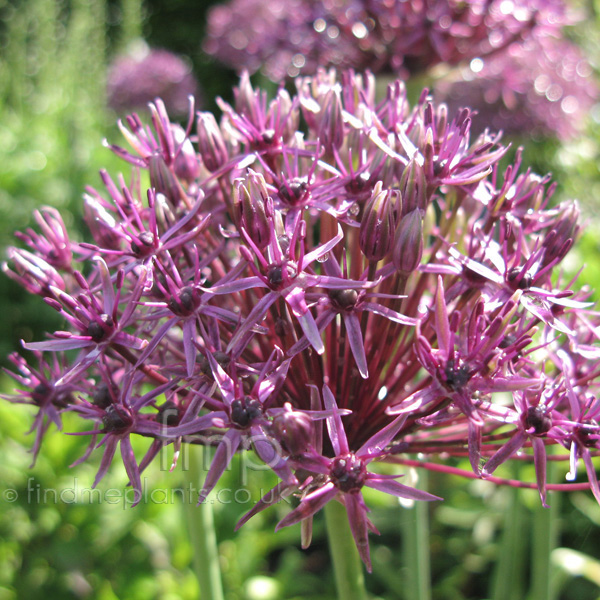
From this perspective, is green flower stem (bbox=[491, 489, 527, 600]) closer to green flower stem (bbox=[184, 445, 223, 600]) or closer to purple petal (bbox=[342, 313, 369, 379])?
green flower stem (bbox=[184, 445, 223, 600])

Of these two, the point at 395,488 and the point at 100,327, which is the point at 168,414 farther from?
the point at 395,488

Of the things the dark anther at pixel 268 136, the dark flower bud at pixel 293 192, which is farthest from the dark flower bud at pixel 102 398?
the dark anther at pixel 268 136

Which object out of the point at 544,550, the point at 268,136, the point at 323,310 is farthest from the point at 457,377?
the point at 544,550

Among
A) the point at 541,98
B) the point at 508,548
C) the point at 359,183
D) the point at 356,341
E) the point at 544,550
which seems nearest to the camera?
the point at 356,341

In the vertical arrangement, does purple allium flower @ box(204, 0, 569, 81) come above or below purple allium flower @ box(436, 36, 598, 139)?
below

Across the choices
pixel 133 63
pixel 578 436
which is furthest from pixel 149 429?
pixel 133 63

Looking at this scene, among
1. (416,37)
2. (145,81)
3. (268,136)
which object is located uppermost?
(145,81)

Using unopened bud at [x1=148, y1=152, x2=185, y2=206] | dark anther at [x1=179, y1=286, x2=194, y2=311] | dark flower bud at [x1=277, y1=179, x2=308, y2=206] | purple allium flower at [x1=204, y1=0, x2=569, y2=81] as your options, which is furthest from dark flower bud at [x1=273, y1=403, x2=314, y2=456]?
purple allium flower at [x1=204, y1=0, x2=569, y2=81]
